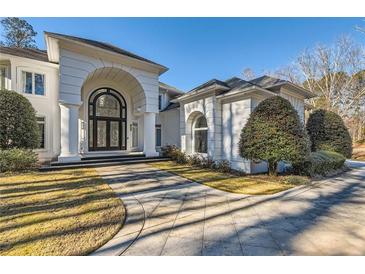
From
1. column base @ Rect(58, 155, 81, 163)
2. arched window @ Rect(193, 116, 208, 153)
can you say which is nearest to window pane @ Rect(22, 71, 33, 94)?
column base @ Rect(58, 155, 81, 163)

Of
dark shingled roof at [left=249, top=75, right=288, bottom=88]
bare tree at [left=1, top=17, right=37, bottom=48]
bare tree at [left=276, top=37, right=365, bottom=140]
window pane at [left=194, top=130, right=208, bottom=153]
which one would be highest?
bare tree at [left=1, top=17, right=37, bottom=48]

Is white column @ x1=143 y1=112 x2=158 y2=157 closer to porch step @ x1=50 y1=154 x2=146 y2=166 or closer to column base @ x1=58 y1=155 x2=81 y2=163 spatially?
porch step @ x1=50 y1=154 x2=146 y2=166

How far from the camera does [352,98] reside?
829 inches

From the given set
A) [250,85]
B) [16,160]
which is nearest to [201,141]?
[250,85]

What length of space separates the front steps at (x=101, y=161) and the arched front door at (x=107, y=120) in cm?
229

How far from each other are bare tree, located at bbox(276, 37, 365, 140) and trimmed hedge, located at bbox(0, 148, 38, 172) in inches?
997

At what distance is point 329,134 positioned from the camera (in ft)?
37.1

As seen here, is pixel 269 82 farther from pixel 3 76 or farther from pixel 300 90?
pixel 3 76

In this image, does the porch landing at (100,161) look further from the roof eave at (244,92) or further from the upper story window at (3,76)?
the upper story window at (3,76)

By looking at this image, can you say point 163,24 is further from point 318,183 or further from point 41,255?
point 318,183

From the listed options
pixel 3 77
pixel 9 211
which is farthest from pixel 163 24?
pixel 3 77

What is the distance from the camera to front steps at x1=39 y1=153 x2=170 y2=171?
28.2 ft

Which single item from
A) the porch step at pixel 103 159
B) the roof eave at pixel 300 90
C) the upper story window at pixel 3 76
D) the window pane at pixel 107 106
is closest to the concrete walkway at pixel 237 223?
the porch step at pixel 103 159

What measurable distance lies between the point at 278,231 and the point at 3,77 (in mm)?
14864
